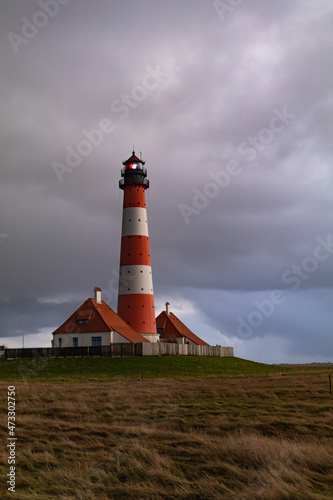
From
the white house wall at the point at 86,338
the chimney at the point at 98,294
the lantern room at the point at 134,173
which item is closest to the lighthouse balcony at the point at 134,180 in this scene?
the lantern room at the point at 134,173

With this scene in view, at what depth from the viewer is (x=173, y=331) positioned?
62219mm

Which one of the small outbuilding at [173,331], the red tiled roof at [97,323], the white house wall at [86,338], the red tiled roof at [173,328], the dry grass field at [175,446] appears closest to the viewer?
the dry grass field at [175,446]

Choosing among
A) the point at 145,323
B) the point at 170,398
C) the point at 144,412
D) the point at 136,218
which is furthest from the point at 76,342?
the point at 144,412

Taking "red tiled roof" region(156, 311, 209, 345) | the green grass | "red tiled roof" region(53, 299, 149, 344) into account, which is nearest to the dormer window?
"red tiled roof" region(53, 299, 149, 344)

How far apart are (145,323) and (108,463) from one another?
41234 millimetres

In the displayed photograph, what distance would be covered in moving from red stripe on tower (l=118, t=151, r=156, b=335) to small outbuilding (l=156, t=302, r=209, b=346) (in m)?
7.53

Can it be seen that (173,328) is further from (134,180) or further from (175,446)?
(175,446)

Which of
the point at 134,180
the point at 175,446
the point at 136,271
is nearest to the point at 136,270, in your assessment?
the point at 136,271

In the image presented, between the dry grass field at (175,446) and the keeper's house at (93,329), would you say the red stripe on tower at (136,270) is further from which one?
the dry grass field at (175,446)

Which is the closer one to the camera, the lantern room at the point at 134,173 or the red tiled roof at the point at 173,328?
the lantern room at the point at 134,173

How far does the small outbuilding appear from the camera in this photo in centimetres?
6166

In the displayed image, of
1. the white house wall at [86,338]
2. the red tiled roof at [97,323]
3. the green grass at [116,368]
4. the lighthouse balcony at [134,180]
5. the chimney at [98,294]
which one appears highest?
the lighthouse balcony at [134,180]

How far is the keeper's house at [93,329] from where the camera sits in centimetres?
5053

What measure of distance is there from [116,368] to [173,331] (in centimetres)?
2011
